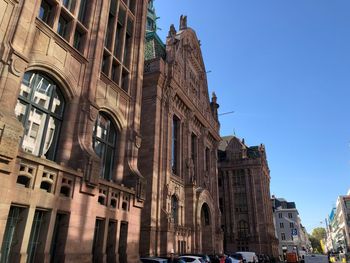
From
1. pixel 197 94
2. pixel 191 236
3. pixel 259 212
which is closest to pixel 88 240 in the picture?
pixel 191 236

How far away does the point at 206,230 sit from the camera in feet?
117

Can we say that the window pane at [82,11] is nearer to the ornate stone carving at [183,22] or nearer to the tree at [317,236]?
the ornate stone carving at [183,22]

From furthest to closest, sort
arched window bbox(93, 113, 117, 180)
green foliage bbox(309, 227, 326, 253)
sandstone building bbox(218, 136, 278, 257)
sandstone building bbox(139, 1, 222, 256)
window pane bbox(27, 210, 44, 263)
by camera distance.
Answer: green foliage bbox(309, 227, 326, 253) → sandstone building bbox(218, 136, 278, 257) → sandstone building bbox(139, 1, 222, 256) → arched window bbox(93, 113, 117, 180) → window pane bbox(27, 210, 44, 263)

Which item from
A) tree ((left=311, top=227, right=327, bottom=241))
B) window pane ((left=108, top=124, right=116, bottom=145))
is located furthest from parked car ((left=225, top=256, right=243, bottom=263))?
tree ((left=311, top=227, right=327, bottom=241))

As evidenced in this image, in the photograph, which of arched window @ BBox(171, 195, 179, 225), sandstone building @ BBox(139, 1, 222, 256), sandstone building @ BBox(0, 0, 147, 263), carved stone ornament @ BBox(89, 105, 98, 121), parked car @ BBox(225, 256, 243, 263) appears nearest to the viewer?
sandstone building @ BBox(0, 0, 147, 263)

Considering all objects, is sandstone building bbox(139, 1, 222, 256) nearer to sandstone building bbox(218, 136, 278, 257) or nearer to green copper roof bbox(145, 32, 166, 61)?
green copper roof bbox(145, 32, 166, 61)

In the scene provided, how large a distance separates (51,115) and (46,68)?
221 centimetres

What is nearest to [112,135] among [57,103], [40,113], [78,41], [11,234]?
[57,103]

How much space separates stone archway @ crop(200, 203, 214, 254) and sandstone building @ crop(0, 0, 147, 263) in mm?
18996

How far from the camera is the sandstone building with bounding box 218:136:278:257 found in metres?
56.7

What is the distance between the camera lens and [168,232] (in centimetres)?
2475

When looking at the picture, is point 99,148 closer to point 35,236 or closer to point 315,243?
point 35,236

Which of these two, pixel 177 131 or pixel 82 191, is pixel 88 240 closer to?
pixel 82 191

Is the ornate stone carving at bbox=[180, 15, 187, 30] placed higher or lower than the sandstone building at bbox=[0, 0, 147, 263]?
higher
